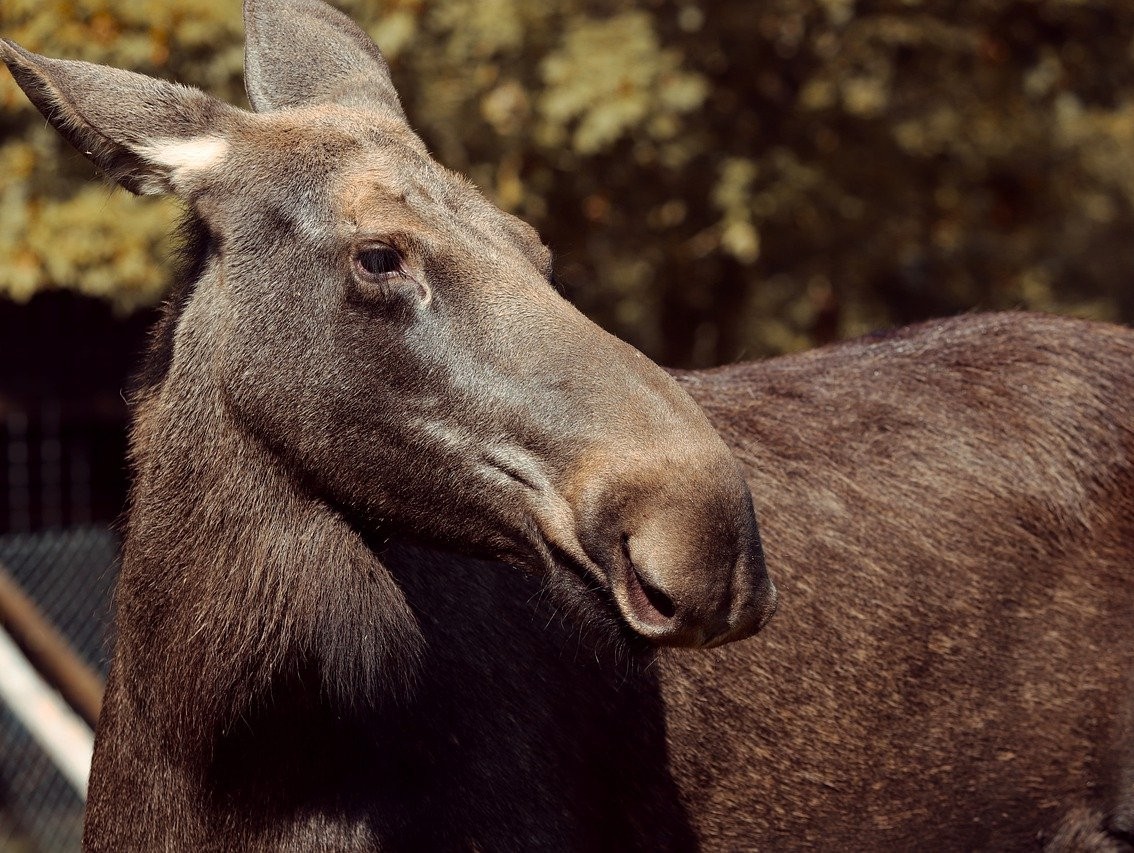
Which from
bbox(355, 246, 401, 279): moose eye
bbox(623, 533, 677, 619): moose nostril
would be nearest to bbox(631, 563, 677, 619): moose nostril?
bbox(623, 533, 677, 619): moose nostril

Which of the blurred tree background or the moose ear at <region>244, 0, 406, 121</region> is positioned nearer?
the moose ear at <region>244, 0, 406, 121</region>

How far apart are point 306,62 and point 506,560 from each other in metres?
1.77

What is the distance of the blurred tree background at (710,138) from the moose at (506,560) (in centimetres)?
394

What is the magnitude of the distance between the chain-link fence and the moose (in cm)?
509

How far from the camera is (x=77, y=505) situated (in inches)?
380

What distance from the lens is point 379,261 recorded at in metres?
3.24

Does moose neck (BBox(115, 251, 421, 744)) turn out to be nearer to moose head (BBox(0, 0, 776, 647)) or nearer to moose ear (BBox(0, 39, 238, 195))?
moose head (BBox(0, 0, 776, 647))

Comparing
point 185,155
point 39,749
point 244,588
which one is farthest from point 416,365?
point 39,749

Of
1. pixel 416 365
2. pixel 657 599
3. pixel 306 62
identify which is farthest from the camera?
pixel 306 62

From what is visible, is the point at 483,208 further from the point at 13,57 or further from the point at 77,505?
the point at 77,505

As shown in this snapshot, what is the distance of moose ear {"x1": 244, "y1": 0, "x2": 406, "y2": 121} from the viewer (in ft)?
13.2

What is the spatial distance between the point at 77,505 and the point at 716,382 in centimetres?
649

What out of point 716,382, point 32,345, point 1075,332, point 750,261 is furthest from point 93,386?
point 1075,332

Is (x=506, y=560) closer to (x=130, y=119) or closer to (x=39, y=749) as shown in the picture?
(x=130, y=119)
